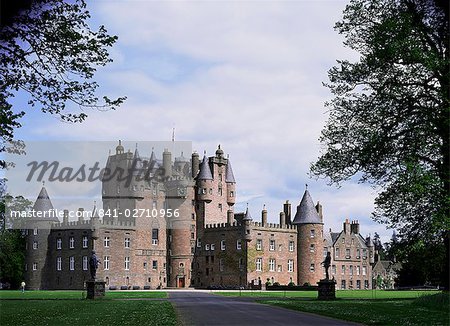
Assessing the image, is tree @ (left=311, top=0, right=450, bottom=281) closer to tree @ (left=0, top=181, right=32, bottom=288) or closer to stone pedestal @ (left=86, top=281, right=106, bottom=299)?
stone pedestal @ (left=86, top=281, right=106, bottom=299)

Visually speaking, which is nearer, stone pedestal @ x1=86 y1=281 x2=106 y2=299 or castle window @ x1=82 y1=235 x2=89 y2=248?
stone pedestal @ x1=86 y1=281 x2=106 y2=299

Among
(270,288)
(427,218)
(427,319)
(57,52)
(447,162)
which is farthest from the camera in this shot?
(270,288)

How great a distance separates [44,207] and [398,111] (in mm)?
67567

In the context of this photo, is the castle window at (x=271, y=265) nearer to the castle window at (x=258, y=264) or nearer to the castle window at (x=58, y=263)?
the castle window at (x=258, y=264)

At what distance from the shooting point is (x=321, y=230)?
92.1 meters

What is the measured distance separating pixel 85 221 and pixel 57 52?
224 ft

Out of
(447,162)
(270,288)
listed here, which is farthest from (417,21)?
(270,288)

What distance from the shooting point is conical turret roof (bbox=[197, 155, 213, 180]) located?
93750mm

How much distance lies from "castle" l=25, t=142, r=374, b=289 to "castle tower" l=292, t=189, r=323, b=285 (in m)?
0.14

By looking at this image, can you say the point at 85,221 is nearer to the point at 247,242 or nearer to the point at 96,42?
the point at 247,242

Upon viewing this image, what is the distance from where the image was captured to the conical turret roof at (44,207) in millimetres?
86438

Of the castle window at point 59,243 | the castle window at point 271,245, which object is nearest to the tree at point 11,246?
the castle window at point 59,243

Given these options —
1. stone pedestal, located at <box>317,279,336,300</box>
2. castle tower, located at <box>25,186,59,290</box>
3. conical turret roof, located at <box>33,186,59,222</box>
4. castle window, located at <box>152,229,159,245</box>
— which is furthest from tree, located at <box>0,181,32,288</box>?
stone pedestal, located at <box>317,279,336,300</box>

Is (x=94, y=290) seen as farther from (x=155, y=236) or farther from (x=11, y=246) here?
(x=155, y=236)
